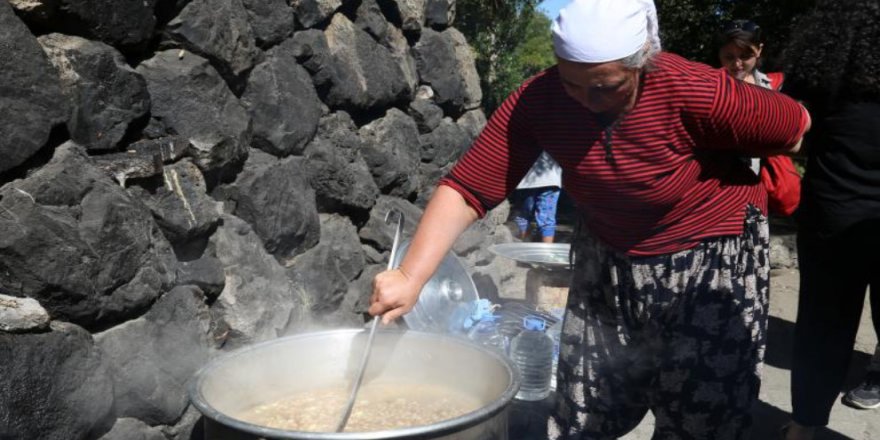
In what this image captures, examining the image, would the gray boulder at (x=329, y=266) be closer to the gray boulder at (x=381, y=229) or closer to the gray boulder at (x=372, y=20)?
the gray boulder at (x=381, y=229)

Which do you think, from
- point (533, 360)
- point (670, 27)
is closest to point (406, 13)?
point (533, 360)

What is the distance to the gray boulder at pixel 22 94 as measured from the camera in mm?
2021

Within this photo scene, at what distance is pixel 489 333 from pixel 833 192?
6.66 feet

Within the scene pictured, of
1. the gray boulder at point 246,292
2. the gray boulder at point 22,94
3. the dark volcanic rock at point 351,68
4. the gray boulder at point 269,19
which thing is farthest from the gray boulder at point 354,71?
the gray boulder at point 22,94

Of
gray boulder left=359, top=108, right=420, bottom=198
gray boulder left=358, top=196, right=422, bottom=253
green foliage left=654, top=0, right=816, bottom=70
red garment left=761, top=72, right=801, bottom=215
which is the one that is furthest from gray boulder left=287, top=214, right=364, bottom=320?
green foliage left=654, top=0, right=816, bottom=70

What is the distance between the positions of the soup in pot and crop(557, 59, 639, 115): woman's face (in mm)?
884

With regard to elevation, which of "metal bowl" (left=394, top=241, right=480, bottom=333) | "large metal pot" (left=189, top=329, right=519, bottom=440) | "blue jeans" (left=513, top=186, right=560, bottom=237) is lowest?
"blue jeans" (left=513, top=186, right=560, bottom=237)

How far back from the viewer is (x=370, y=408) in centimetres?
230

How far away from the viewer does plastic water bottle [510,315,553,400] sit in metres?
4.14

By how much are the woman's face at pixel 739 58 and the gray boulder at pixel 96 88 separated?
9.92 ft

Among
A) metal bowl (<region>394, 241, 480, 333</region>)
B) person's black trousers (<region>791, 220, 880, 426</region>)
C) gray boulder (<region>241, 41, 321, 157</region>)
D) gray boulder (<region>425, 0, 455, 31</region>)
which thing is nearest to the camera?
person's black trousers (<region>791, 220, 880, 426</region>)

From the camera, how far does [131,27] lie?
2570mm

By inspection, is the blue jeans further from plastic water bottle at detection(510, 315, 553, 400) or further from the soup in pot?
the soup in pot

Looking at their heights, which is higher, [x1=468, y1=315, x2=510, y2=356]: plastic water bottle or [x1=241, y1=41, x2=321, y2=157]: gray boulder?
[x1=241, y1=41, x2=321, y2=157]: gray boulder
